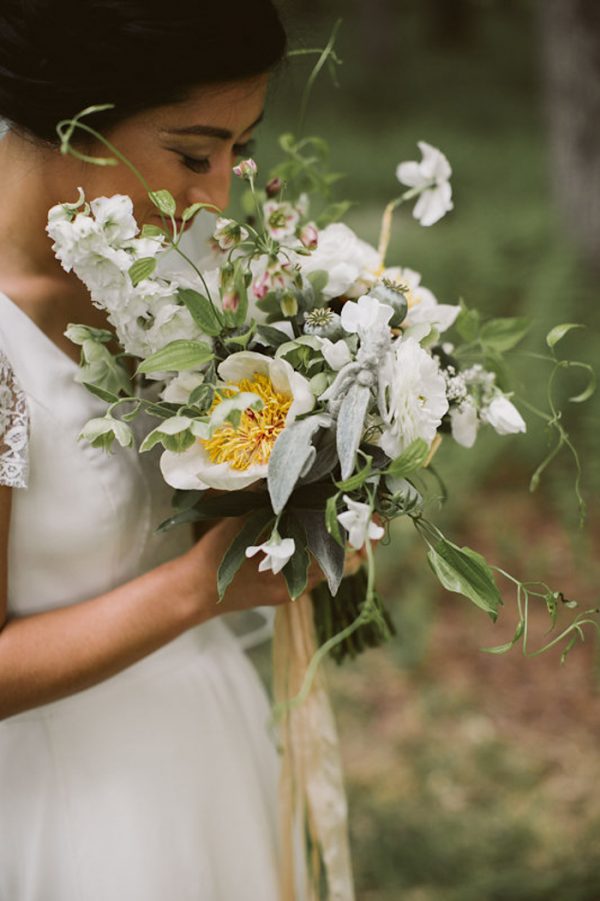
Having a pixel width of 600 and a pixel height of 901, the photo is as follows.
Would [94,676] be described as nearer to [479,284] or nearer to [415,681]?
[415,681]

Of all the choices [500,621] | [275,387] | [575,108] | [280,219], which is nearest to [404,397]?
[275,387]

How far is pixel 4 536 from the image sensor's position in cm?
124

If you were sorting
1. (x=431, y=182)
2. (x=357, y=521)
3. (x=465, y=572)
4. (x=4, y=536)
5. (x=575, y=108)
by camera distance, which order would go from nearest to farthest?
1. (x=357, y=521)
2. (x=465, y=572)
3. (x=4, y=536)
4. (x=431, y=182)
5. (x=575, y=108)

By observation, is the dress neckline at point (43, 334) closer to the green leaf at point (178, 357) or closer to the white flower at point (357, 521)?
the green leaf at point (178, 357)

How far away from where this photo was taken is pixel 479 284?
4566mm

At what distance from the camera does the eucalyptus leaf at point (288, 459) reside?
3.51ft

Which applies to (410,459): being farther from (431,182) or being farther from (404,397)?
(431,182)

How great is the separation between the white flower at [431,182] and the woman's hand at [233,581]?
20.4 inches

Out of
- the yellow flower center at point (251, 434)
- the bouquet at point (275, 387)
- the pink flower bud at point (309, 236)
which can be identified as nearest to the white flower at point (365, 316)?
the bouquet at point (275, 387)

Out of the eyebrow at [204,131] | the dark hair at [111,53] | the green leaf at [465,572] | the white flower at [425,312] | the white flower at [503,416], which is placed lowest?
the green leaf at [465,572]

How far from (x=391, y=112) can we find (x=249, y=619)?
7422mm

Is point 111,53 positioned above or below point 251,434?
above

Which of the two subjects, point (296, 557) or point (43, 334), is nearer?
point (296, 557)

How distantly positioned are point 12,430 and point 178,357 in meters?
0.23
